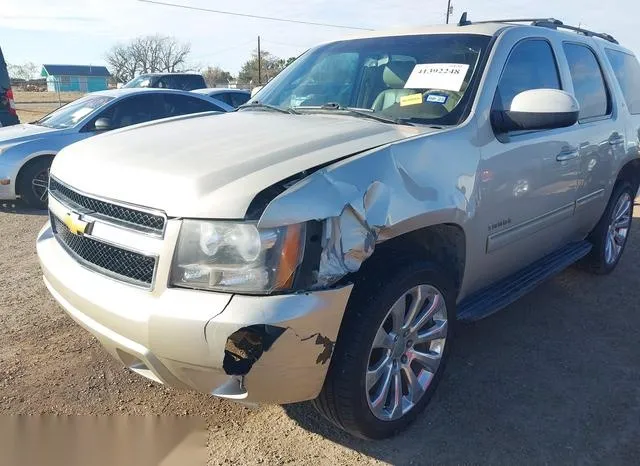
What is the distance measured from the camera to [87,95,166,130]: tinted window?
784 cm

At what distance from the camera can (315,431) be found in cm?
276

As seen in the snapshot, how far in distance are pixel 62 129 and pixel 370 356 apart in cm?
659

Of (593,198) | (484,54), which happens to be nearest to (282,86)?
(484,54)

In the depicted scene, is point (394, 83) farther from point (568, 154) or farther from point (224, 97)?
point (224, 97)

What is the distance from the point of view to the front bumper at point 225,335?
6.64 ft

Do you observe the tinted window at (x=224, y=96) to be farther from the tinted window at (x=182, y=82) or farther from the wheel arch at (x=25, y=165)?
the wheel arch at (x=25, y=165)

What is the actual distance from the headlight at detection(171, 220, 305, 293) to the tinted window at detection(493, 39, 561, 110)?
5.61 ft

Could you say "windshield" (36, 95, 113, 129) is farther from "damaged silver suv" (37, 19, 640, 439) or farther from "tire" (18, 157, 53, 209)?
"damaged silver suv" (37, 19, 640, 439)

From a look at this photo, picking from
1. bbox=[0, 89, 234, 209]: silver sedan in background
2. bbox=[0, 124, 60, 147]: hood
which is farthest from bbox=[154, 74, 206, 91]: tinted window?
bbox=[0, 124, 60, 147]: hood

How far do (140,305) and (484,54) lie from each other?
2.34 metres

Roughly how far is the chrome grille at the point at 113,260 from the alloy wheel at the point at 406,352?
1005 mm

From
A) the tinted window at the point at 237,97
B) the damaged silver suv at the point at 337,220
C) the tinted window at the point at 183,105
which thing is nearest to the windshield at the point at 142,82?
the tinted window at the point at 237,97

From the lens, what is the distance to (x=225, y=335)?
2.01 m

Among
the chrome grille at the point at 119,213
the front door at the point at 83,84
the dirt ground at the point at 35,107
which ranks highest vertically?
the chrome grille at the point at 119,213
